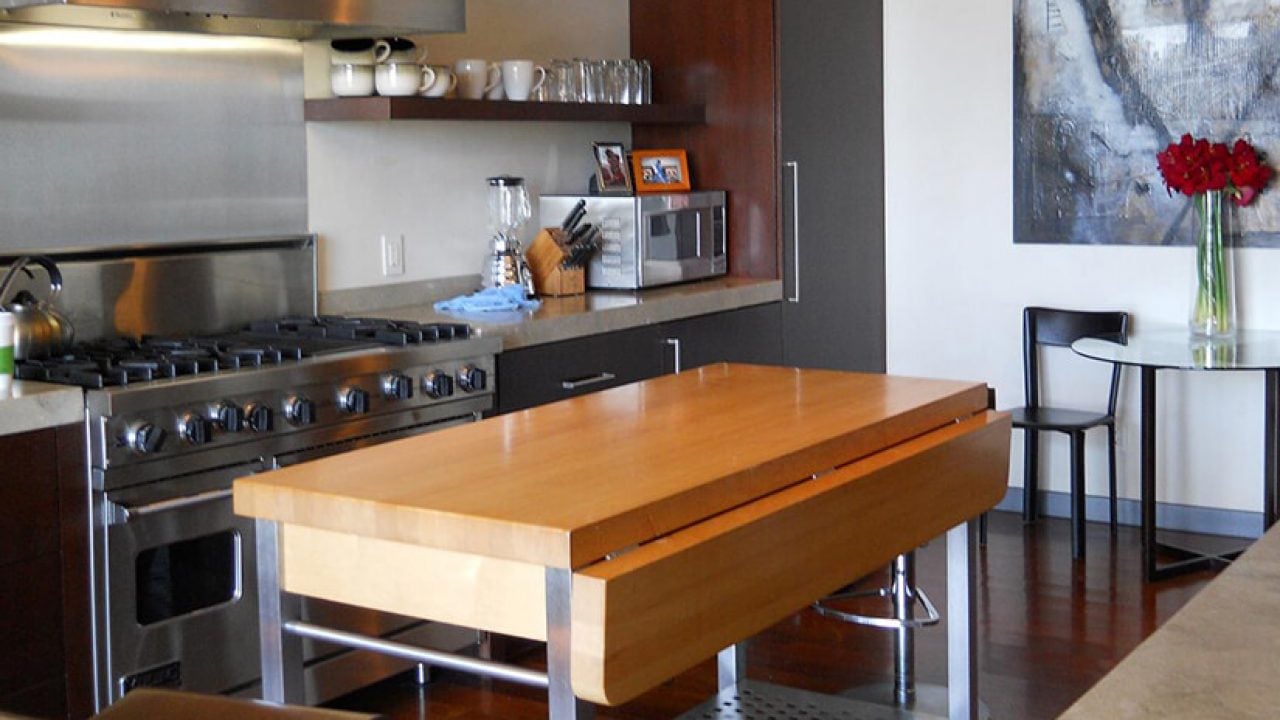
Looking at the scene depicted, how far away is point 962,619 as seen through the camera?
3275 millimetres

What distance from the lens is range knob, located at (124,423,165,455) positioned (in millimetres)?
3186

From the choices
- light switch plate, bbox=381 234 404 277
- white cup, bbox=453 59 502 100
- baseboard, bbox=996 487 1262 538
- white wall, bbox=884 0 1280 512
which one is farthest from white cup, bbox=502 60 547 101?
baseboard, bbox=996 487 1262 538

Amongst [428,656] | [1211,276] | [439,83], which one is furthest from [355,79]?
[1211,276]

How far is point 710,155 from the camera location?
18.7 ft

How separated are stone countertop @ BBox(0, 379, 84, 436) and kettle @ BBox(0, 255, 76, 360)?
1.01 ft

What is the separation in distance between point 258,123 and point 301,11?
1.70ft

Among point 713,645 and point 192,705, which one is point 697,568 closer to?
point 713,645

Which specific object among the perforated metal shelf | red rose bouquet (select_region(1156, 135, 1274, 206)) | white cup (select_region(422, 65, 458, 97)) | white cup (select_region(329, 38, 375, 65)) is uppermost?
white cup (select_region(329, 38, 375, 65))

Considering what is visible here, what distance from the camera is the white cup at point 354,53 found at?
14.5ft

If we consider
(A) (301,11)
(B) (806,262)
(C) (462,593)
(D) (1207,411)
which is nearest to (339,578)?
(C) (462,593)

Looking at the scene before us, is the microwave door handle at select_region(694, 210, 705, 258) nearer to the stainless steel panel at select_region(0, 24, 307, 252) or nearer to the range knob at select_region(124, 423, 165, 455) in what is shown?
the stainless steel panel at select_region(0, 24, 307, 252)

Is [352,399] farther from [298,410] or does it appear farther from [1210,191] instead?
[1210,191]

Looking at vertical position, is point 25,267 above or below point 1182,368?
above

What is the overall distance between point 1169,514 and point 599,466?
378cm
